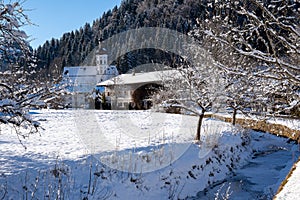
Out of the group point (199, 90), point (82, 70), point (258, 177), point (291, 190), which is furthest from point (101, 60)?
point (291, 190)

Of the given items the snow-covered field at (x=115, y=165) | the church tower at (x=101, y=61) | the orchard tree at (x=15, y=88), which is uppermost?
the church tower at (x=101, y=61)

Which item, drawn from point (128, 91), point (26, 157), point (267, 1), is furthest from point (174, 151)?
point (128, 91)

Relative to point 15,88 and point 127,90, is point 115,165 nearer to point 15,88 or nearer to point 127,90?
point 15,88

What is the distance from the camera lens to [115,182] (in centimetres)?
603

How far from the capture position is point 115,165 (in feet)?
21.2

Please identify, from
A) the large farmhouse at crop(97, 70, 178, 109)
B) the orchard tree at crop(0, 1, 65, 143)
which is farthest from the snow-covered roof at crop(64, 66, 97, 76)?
the orchard tree at crop(0, 1, 65, 143)

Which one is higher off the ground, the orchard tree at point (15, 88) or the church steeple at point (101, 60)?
the church steeple at point (101, 60)

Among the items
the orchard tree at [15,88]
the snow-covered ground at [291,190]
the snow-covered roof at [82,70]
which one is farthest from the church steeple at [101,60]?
the snow-covered ground at [291,190]

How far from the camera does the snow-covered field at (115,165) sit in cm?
539

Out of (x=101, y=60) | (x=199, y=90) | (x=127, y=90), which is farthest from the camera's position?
(x=101, y=60)

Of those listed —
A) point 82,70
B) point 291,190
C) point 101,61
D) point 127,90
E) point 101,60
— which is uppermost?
point 101,60

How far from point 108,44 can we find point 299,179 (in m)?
70.2

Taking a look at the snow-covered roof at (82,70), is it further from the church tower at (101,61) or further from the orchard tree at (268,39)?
the orchard tree at (268,39)

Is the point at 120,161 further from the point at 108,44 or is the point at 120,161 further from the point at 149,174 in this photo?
the point at 108,44
